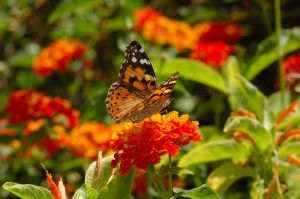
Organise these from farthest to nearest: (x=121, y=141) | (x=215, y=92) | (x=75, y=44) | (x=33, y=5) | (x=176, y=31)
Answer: (x=33, y=5)
(x=75, y=44)
(x=176, y=31)
(x=215, y=92)
(x=121, y=141)

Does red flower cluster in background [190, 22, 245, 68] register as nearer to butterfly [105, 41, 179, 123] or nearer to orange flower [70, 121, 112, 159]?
orange flower [70, 121, 112, 159]

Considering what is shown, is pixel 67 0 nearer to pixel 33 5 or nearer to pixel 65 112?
pixel 65 112

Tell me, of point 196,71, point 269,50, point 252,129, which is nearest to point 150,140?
point 252,129

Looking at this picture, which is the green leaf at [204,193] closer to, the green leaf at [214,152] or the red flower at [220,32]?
the green leaf at [214,152]

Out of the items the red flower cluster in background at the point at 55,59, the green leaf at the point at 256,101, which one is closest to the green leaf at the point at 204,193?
the green leaf at the point at 256,101

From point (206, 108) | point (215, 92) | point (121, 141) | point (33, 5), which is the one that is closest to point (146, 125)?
point (121, 141)

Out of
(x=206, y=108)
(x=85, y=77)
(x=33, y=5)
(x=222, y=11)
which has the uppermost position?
(x=33, y=5)
